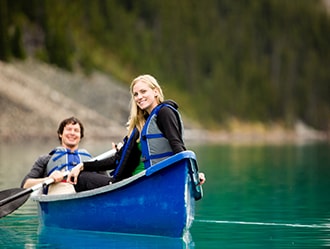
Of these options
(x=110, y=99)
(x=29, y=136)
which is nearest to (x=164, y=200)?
(x=29, y=136)

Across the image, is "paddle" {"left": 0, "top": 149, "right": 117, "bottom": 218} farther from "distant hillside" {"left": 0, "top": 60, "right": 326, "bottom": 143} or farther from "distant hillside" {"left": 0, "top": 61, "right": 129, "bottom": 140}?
"distant hillside" {"left": 0, "top": 61, "right": 129, "bottom": 140}

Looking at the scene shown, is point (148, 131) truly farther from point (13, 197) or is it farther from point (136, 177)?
point (13, 197)

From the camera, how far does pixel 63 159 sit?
47.2ft

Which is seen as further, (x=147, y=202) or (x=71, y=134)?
(x=71, y=134)

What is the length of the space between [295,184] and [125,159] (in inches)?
498

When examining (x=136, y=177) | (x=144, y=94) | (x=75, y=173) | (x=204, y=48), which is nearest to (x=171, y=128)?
(x=144, y=94)

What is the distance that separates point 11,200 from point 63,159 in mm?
1385

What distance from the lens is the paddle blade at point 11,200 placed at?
1333cm

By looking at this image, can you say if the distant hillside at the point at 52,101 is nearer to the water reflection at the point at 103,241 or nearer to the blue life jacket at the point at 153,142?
the water reflection at the point at 103,241

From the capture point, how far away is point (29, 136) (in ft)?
218

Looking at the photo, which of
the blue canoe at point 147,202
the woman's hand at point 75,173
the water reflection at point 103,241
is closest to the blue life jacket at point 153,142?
the blue canoe at point 147,202

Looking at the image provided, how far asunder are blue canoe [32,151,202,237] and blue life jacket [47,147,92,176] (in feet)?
3.81

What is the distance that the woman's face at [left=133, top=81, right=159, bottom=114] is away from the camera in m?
12.1

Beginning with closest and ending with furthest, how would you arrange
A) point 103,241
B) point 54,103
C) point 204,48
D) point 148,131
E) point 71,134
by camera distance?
point 148,131 < point 103,241 < point 71,134 < point 54,103 < point 204,48
